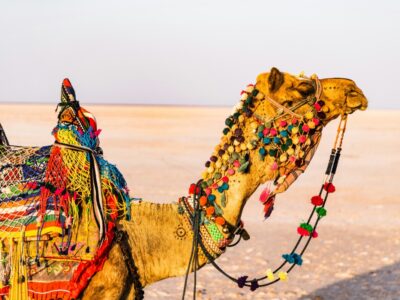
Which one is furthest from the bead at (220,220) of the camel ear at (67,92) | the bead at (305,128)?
the camel ear at (67,92)

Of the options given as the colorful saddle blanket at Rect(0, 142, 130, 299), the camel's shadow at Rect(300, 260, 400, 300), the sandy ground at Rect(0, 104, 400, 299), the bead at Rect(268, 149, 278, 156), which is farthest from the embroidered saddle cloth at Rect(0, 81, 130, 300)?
the camel's shadow at Rect(300, 260, 400, 300)

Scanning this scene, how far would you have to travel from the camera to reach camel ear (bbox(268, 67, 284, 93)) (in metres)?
3.47

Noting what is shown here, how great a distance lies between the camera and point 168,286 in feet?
26.7

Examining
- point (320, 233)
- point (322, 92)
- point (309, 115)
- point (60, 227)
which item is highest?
point (322, 92)

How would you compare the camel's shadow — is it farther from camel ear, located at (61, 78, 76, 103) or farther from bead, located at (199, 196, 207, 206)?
camel ear, located at (61, 78, 76, 103)

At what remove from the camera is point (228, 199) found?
3.66 m

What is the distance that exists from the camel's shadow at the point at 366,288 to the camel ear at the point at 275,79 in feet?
16.1

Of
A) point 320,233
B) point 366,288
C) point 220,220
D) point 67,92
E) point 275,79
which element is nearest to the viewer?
point 275,79

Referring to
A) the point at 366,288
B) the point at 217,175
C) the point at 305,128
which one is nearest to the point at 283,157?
the point at 305,128

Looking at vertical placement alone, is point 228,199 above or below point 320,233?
above

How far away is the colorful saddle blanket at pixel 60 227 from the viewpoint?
11.9 feet

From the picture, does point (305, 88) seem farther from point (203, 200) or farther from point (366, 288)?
point (366, 288)

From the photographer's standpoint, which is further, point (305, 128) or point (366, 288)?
point (366, 288)

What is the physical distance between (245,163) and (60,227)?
113 cm
